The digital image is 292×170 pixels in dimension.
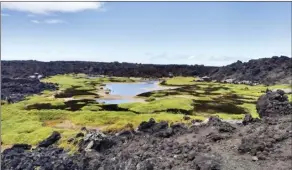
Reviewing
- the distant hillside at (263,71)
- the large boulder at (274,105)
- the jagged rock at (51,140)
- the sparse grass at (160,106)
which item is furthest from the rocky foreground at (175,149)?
the distant hillside at (263,71)

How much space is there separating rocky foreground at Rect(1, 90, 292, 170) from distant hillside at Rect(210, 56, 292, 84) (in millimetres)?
101091

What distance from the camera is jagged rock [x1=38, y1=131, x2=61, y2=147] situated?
4570 centimetres

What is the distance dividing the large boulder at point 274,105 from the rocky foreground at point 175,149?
2.11m

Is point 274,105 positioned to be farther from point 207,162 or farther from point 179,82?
point 179,82

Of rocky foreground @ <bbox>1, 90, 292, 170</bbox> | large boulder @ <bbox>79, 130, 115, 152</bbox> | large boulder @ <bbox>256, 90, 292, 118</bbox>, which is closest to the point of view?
rocky foreground @ <bbox>1, 90, 292, 170</bbox>

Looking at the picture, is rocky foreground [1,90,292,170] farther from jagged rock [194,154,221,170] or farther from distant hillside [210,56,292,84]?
distant hillside [210,56,292,84]

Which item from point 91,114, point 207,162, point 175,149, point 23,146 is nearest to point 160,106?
point 91,114

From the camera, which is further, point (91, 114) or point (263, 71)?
point (263, 71)

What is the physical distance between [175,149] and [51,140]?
17.0 metres

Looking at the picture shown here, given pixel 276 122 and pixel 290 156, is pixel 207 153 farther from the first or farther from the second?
pixel 276 122

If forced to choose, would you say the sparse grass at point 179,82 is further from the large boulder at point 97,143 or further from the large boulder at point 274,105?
the large boulder at point 97,143

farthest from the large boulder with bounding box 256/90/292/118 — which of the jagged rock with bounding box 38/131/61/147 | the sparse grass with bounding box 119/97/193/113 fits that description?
the jagged rock with bounding box 38/131/61/147

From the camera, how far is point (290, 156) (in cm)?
3456

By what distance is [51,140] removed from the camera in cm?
4659
